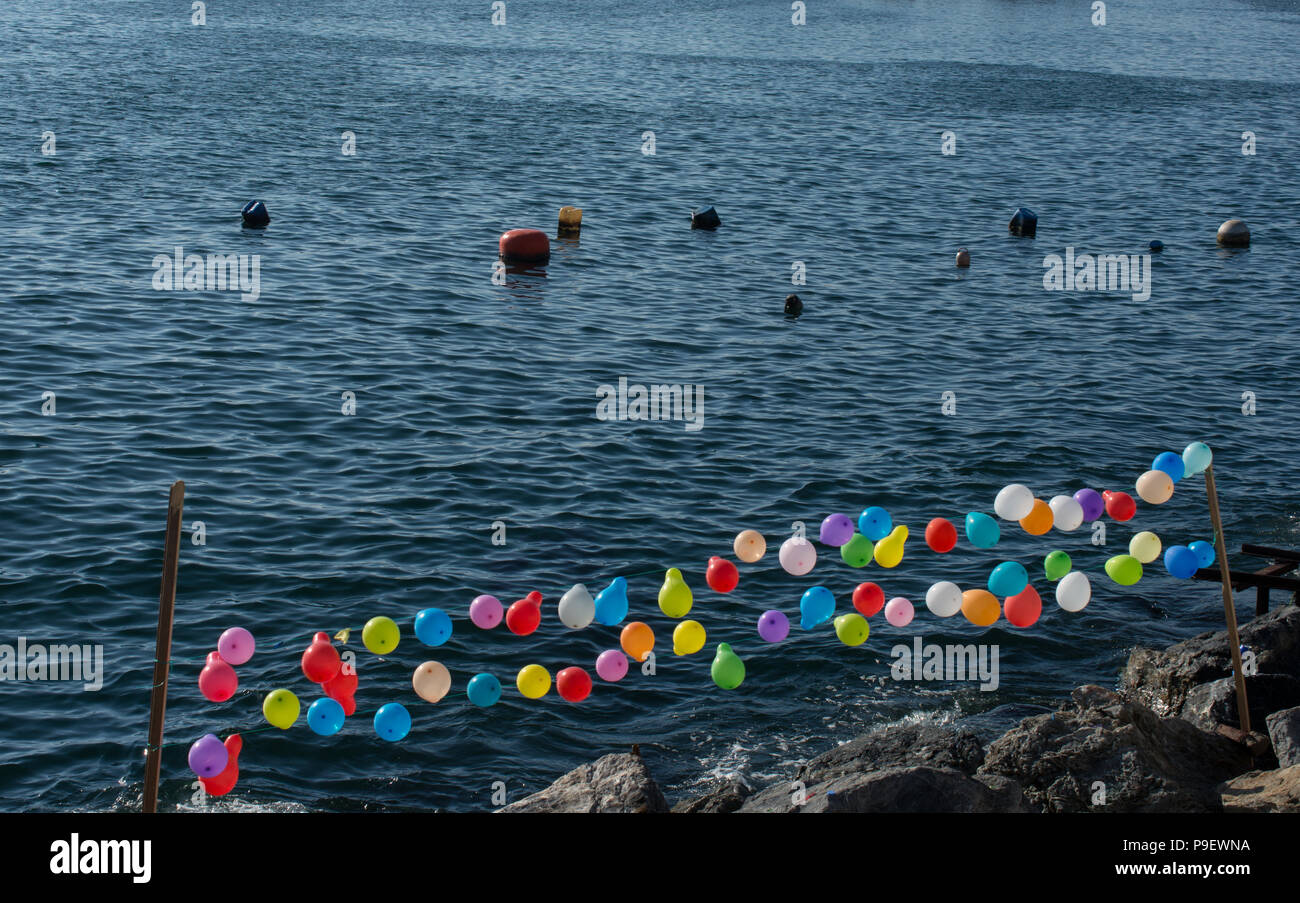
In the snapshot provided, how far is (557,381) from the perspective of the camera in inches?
1143

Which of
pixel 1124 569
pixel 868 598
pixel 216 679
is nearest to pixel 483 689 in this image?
pixel 216 679

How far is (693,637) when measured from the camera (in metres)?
16.0

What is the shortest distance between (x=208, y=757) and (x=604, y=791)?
13.0 ft

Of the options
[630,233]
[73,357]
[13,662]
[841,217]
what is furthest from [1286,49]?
[13,662]

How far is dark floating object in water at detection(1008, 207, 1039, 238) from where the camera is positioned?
43656 millimetres

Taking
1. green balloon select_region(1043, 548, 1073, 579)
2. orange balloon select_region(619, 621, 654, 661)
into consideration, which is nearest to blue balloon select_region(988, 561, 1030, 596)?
green balloon select_region(1043, 548, 1073, 579)

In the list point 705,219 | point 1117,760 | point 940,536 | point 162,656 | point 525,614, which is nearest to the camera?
point 162,656

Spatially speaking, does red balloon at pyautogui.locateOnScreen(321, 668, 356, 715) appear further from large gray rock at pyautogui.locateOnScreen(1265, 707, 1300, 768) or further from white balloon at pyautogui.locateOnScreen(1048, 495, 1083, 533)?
large gray rock at pyautogui.locateOnScreen(1265, 707, 1300, 768)

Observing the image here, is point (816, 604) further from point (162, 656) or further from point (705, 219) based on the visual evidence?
point (705, 219)

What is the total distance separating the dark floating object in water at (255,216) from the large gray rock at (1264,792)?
104 feet

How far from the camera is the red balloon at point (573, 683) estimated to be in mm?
15477

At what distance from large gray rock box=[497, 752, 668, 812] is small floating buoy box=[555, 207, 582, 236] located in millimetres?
28893

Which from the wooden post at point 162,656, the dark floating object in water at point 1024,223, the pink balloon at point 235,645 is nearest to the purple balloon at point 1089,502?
the pink balloon at point 235,645

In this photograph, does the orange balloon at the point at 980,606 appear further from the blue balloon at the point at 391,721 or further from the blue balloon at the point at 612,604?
the blue balloon at the point at 391,721
